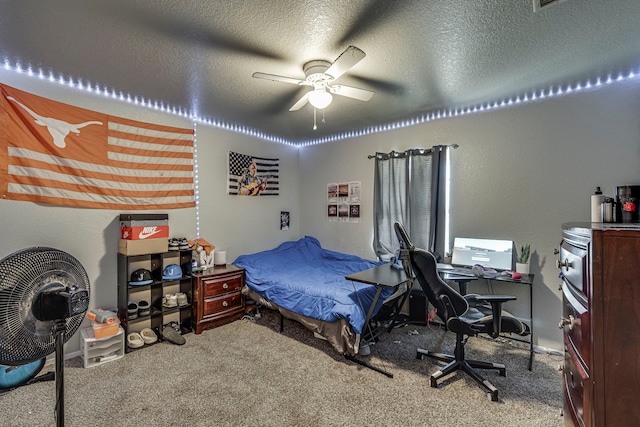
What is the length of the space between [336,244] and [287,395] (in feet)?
8.38

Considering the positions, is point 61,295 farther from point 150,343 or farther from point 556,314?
point 556,314

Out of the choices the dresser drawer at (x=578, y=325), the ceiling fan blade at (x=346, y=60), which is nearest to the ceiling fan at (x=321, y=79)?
the ceiling fan blade at (x=346, y=60)

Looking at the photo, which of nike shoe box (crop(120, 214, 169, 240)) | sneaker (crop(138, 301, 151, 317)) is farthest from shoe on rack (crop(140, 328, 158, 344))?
nike shoe box (crop(120, 214, 169, 240))

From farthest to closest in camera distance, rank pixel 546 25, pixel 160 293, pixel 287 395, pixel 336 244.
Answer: pixel 336 244 < pixel 160 293 < pixel 287 395 < pixel 546 25

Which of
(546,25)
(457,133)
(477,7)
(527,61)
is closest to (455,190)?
(457,133)

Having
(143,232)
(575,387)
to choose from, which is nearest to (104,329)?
(143,232)

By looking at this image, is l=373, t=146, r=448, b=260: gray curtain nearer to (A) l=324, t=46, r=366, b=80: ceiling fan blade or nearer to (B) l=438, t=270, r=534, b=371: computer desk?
(B) l=438, t=270, r=534, b=371: computer desk

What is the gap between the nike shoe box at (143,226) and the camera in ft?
8.85

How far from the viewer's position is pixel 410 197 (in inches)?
138

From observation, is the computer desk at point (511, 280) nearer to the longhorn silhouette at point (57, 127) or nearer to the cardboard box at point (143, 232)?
the cardboard box at point (143, 232)

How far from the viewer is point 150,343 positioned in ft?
8.99

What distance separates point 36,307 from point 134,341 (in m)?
1.65

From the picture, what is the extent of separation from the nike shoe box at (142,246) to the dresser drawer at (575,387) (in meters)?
3.13

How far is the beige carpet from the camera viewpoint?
5.88 feet
